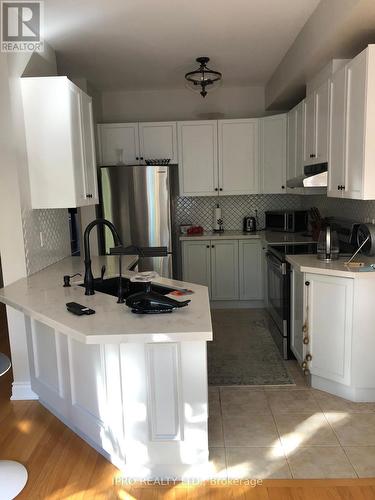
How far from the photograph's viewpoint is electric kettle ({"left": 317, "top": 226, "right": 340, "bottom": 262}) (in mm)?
2947

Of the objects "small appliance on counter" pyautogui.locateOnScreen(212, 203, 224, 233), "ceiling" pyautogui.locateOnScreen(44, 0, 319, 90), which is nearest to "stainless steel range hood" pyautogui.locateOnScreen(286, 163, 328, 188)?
"ceiling" pyautogui.locateOnScreen(44, 0, 319, 90)

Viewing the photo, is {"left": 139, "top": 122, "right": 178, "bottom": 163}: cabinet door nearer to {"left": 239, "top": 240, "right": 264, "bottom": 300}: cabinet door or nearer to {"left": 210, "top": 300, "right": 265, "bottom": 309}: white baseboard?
{"left": 239, "top": 240, "right": 264, "bottom": 300}: cabinet door

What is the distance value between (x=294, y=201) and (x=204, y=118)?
5.09 feet

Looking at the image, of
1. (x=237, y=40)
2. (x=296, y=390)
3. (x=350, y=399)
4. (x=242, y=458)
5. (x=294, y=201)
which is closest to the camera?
(x=242, y=458)

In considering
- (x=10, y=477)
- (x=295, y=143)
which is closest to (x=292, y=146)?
(x=295, y=143)

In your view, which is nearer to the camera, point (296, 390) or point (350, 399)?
point (350, 399)

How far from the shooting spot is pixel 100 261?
3527mm

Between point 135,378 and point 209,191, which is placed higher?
point 209,191

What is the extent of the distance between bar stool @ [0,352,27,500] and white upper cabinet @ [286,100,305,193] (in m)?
3.21

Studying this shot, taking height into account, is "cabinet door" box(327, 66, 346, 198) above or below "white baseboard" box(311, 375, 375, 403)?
above

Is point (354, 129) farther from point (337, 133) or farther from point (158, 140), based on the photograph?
point (158, 140)

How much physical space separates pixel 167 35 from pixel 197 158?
177cm

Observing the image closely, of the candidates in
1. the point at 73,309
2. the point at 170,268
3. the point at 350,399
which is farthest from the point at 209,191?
the point at 73,309

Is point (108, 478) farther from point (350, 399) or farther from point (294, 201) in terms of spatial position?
point (294, 201)
